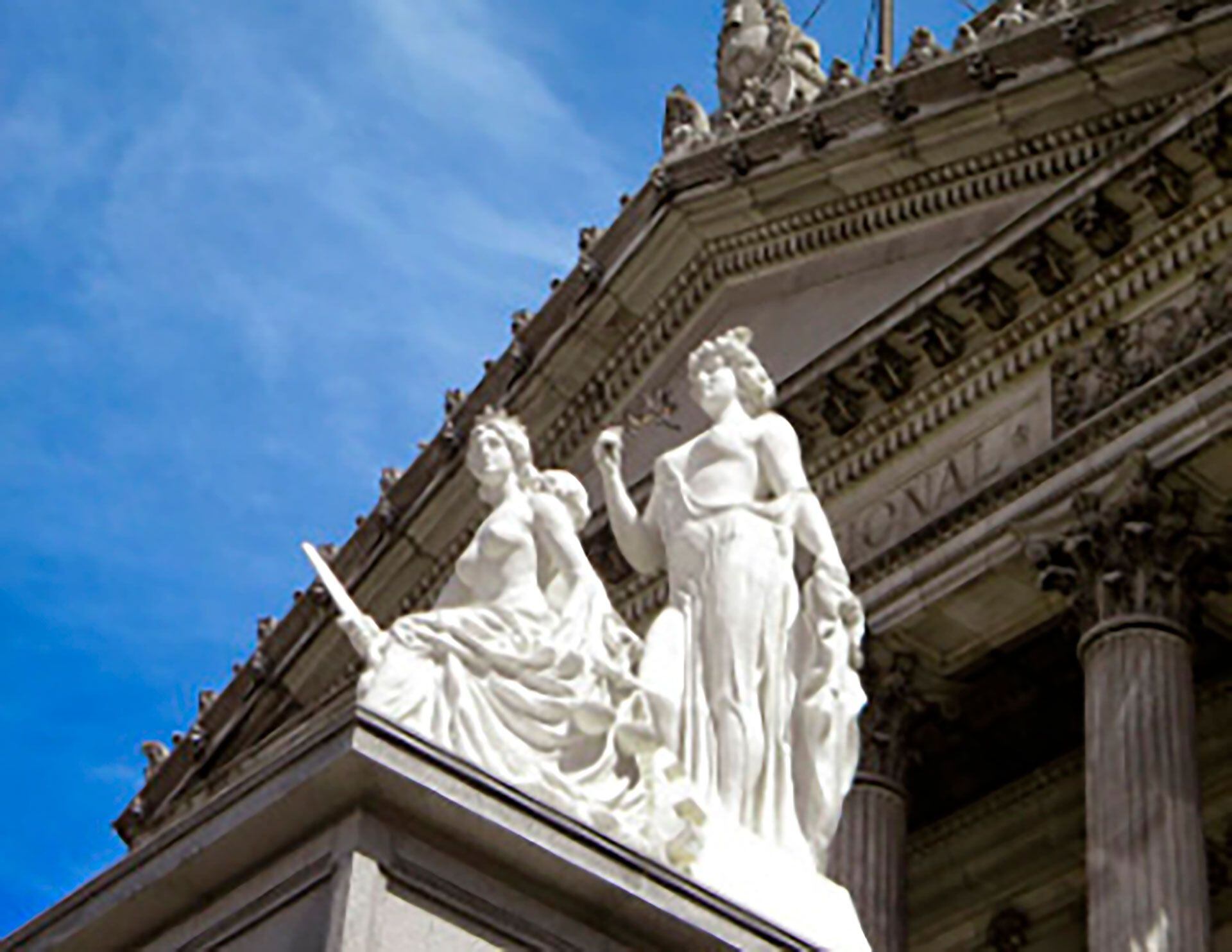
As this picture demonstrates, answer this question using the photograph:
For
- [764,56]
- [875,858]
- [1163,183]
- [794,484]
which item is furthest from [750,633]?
[764,56]

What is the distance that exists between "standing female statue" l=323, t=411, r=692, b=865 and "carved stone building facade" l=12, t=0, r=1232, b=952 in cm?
938

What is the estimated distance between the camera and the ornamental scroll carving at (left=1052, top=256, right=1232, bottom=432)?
22953 mm

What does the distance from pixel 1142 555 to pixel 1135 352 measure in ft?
5.61

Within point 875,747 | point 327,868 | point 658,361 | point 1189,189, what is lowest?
point 327,868

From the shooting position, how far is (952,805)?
91.6 ft

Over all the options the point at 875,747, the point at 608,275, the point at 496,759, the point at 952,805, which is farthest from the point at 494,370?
the point at 496,759

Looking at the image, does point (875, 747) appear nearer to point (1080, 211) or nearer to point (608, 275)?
point (1080, 211)

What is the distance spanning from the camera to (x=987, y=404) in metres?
24.8

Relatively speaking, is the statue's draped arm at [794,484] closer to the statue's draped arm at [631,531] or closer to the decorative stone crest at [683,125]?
the statue's draped arm at [631,531]

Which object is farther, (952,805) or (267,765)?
(952,805)

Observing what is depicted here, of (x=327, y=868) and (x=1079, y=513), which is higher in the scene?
(x=1079, y=513)

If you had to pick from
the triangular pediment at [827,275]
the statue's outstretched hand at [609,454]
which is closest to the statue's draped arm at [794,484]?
the statue's outstretched hand at [609,454]

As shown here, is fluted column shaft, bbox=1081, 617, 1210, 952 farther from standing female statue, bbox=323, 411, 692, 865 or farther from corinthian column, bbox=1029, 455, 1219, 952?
standing female statue, bbox=323, 411, 692, 865

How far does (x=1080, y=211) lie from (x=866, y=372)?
92.7 inches
